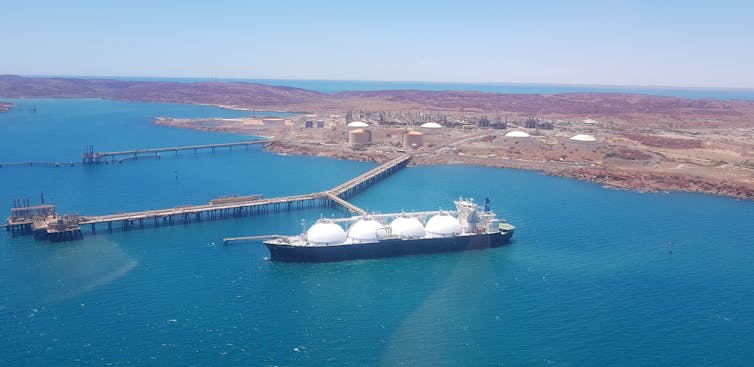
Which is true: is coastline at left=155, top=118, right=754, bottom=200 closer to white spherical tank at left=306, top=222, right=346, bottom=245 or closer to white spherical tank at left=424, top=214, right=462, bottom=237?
white spherical tank at left=424, top=214, right=462, bottom=237

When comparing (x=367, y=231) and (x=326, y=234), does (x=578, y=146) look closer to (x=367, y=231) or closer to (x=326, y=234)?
(x=367, y=231)

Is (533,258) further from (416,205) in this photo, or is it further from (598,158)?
(598,158)

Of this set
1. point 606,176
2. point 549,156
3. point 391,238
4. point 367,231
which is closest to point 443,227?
point 391,238

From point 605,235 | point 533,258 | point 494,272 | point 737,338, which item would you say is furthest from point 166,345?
point 605,235

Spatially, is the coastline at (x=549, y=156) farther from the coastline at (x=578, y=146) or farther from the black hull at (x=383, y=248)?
the black hull at (x=383, y=248)

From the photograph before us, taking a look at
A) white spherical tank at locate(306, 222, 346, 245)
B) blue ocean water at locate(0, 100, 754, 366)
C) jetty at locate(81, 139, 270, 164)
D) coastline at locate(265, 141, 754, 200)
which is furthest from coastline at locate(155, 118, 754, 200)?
white spherical tank at locate(306, 222, 346, 245)

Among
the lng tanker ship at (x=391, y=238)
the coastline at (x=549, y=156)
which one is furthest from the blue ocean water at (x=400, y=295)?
the coastline at (x=549, y=156)
